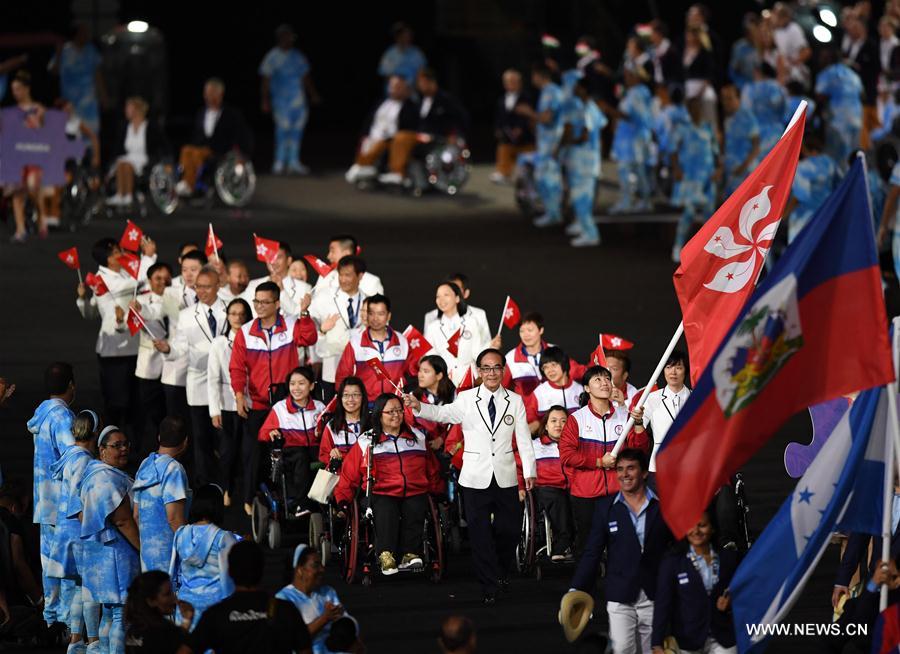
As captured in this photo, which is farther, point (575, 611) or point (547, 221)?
point (547, 221)

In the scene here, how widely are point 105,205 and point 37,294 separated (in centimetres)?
410

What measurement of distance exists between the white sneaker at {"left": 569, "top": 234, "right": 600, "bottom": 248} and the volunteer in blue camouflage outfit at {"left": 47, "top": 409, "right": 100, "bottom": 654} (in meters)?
14.0

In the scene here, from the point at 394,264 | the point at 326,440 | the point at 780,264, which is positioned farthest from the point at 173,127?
the point at 780,264

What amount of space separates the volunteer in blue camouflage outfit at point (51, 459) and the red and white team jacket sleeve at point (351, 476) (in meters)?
1.83

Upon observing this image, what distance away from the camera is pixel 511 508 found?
39.2 ft

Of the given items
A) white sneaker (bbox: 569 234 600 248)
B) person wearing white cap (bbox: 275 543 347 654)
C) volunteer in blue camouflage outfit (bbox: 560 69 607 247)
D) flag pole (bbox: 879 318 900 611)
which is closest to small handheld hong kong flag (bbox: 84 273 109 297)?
person wearing white cap (bbox: 275 543 347 654)

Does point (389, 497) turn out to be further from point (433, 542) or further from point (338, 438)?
point (338, 438)

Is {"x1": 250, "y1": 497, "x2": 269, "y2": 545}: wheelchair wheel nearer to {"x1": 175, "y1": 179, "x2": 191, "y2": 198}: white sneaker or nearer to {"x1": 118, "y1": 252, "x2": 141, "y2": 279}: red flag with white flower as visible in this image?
{"x1": 118, "y1": 252, "x2": 141, "y2": 279}: red flag with white flower

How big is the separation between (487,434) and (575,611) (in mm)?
2355

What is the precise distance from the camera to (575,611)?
9.73 m

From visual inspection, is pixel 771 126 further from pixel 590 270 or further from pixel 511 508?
pixel 511 508

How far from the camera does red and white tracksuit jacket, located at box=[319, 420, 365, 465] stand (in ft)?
41.1

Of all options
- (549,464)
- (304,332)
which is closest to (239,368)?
(304,332)

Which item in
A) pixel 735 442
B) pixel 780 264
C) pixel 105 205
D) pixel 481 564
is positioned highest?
pixel 105 205
